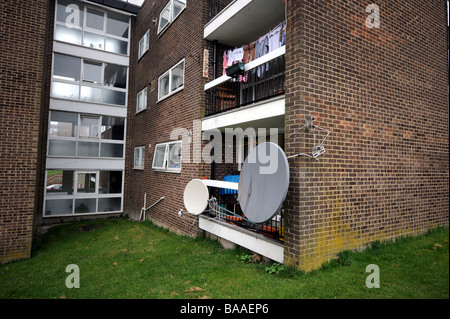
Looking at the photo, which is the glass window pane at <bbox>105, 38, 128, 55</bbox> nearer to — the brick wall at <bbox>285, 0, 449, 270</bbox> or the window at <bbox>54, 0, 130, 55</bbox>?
the window at <bbox>54, 0, 130, 55</bbox>

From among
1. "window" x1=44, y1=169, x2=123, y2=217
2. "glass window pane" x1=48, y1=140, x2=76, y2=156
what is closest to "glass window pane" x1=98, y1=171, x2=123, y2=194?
"window" x1=44, y1=169, x2=123, y2=217

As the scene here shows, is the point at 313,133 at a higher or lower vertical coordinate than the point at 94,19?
lower

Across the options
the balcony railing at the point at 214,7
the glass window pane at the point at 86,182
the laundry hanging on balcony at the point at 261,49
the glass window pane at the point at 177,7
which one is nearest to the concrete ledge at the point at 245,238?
the laundry hanging on balcony at the point at 261,49

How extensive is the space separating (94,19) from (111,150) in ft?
18.9

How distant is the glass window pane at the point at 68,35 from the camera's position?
1079 centimetres

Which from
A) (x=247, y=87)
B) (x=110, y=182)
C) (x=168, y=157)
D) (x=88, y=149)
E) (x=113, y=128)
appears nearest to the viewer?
(x=247, y=87)

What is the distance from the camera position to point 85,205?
11.1 m

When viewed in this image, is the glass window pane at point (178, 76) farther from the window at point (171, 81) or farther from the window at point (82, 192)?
the window at point (82, 192)

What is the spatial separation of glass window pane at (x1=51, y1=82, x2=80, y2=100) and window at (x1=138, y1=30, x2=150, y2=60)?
307cm

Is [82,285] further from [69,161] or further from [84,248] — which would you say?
[69,161]

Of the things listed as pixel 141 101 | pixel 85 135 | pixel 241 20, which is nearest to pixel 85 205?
pixel 85 135

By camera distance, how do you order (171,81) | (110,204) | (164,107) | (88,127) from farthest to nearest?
(110,204)
(88,127)
(164,107)
(171,81)

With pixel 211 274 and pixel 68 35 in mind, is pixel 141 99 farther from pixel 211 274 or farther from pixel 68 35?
pixel 211 274

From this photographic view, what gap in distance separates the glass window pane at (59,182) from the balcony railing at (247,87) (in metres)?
7.26
